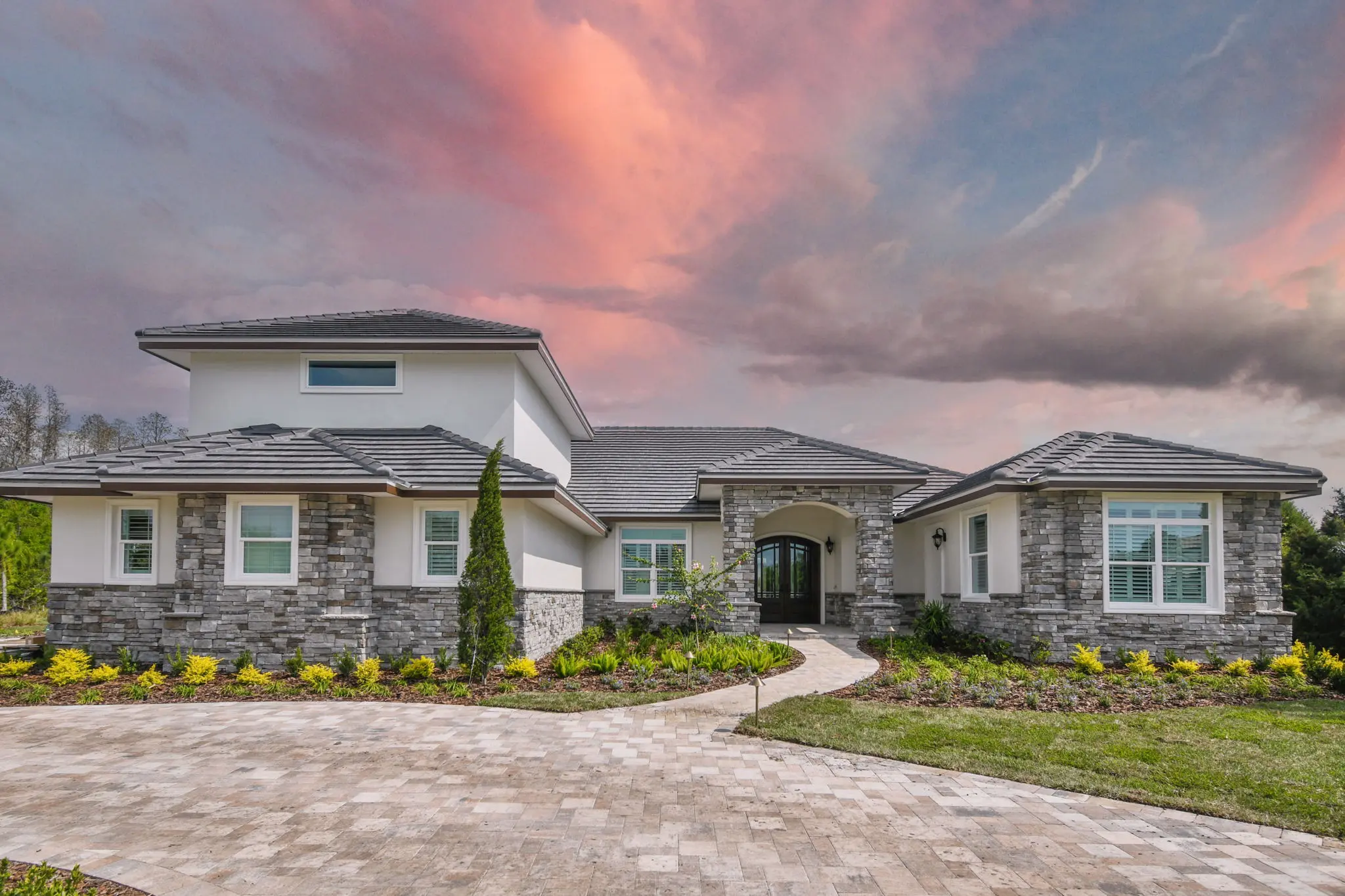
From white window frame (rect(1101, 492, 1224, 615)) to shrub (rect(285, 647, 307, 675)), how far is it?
43.2ft

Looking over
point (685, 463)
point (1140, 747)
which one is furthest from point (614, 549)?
point (1140, 747)

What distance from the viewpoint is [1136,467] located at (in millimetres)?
13516

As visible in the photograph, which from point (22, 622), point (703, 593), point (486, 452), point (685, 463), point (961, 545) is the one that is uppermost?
point (685, 463)

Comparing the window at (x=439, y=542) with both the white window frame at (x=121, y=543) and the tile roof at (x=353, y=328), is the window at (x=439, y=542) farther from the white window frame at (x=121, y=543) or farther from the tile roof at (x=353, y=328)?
the white window frame at (x=121, y=543)

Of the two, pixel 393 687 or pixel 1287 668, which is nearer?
pixel 393 687

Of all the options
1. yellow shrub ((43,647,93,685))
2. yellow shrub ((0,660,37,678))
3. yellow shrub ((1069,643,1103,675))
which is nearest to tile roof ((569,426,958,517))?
yellow shrub ((1069,643,1103,675))

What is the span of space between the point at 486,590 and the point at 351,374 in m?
6.31

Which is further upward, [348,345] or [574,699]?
[348,345]

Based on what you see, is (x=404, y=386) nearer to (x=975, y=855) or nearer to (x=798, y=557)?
(x=798, y=557)

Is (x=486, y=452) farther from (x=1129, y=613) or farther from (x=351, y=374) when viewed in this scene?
(x=1129, y=613)

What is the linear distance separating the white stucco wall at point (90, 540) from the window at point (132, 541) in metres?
0.08

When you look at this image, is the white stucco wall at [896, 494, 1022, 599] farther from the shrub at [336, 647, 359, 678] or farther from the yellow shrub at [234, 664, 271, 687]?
the yellow shrub at [234, 664, 271, 687]

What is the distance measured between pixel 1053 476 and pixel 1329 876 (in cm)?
893

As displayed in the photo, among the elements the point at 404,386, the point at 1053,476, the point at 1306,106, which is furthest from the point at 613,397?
the point at 1306,106
